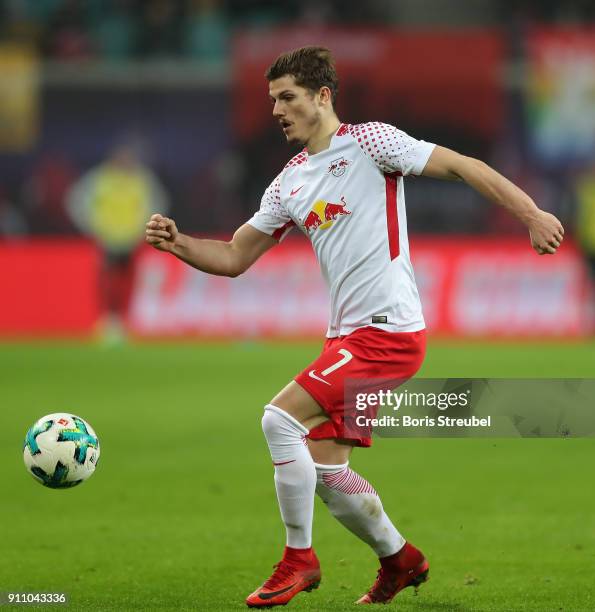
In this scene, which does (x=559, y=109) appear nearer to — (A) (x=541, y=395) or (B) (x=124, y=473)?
(B) (x=124, y=473)

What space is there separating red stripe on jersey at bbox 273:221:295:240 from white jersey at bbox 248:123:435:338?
0.29 metres

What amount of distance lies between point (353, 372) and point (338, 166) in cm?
85

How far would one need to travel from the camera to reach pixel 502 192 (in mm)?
5203

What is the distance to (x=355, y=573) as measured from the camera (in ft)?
20.9

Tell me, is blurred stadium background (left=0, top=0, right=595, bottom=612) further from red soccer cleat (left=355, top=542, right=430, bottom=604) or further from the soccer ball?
red soccer cleat (left=355, top=542, right=430, bottom=604)

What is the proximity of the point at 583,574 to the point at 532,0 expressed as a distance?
2096 centimetres

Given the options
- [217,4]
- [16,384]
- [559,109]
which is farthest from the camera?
[217,4]

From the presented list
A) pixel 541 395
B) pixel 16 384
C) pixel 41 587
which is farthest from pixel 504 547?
pixel 16 384

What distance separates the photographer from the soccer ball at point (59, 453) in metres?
5.86

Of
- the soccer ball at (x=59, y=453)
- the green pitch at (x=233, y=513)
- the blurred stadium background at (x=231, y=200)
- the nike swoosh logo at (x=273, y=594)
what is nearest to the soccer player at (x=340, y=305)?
the nike swoosh logo at (x=273, y=594)

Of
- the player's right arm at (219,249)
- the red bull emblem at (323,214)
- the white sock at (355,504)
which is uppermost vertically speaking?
the red bull emblem at (323,214)

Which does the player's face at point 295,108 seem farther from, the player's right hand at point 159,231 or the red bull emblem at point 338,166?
the player's right hand at point 159,231

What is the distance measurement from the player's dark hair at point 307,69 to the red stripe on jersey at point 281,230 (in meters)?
0.64

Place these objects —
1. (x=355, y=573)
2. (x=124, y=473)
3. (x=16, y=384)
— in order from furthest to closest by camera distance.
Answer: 1. (x=16, y=384)
2. (x=124, y=473)
3. (x=355, y=573)
